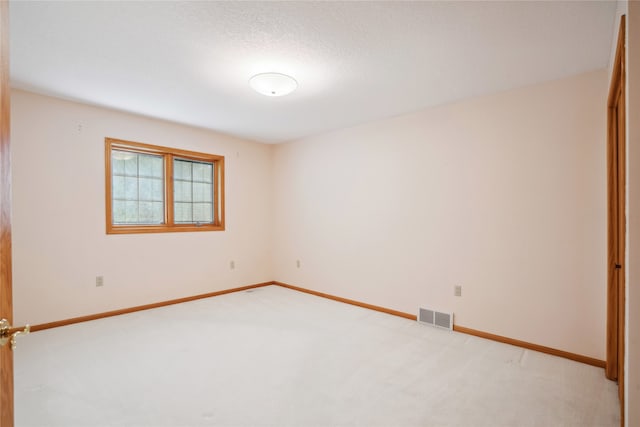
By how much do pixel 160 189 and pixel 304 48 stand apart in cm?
296

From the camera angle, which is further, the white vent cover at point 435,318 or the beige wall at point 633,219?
the white vent cover at point 435,318

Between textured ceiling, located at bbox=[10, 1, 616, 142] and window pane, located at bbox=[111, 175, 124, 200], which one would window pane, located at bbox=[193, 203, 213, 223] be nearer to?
window pane, located at bbox=[111, 175, 124, 200]

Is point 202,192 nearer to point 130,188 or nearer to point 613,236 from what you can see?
point 130,188

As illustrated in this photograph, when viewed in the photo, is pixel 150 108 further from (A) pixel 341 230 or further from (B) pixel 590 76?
(B) pixel 590 76

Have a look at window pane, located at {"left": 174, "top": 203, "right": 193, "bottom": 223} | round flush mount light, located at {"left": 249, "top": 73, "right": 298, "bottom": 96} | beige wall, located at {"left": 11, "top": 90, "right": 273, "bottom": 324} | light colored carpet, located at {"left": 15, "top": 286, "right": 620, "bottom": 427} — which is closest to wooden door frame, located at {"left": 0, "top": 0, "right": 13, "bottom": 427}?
light colored carpet, located at {"left": 15, "top": 286, "right": 620, "bottom": 427}

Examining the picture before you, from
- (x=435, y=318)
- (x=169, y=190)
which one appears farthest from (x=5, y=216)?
(x=169, y=190)

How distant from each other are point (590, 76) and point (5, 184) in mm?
3596

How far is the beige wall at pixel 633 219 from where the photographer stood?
3.97ft

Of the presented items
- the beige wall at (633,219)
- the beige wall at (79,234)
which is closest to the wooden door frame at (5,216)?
the beige wall at (633,219)

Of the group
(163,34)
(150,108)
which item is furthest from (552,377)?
(150,108)

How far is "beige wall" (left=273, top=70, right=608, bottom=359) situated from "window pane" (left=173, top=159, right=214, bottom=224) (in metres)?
1.67

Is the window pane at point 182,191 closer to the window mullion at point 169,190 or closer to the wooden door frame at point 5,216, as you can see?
the window mullion at point 169,190

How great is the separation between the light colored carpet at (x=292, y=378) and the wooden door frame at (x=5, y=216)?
115 centimetres

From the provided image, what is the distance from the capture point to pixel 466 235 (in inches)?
128
